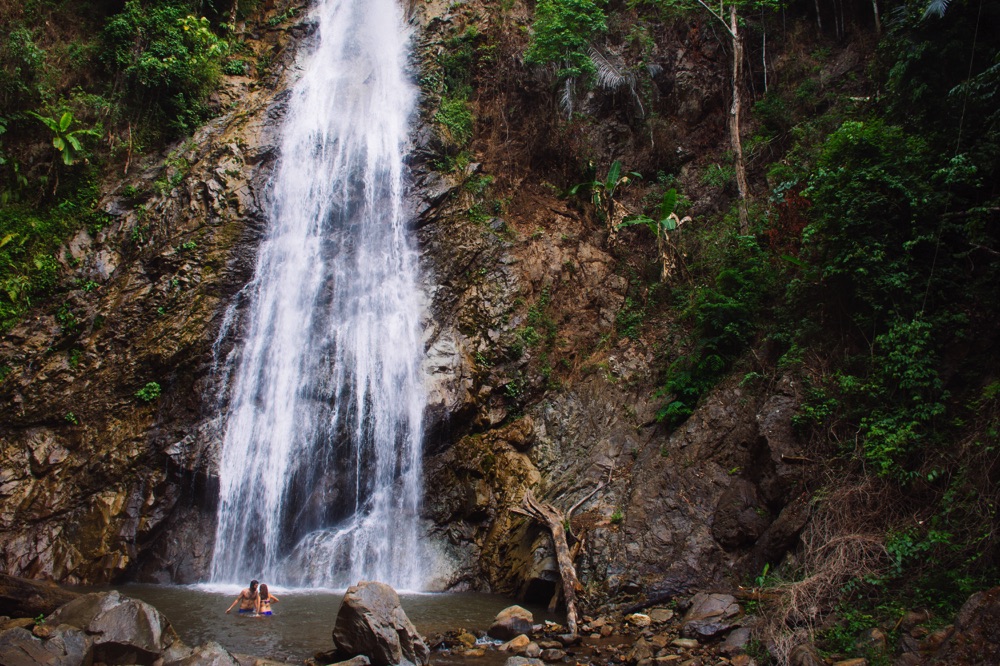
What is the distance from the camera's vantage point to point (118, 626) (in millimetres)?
6434

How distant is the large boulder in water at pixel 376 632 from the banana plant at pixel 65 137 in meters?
14.2

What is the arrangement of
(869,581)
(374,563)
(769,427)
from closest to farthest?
(869,581) < (769,427) < (374,563)

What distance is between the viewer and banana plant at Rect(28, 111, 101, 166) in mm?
14781

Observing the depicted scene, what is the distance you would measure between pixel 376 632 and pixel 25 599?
428 centimetres

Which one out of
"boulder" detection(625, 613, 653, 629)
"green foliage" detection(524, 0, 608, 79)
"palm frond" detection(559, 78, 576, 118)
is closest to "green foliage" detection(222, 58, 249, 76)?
"green foliage" detection(524, 0, 608, 79)

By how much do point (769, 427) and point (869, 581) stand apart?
2919 millimetres

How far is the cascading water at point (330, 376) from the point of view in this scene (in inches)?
450

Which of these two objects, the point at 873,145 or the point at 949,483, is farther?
the point at 873,145

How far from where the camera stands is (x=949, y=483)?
20.7 ft

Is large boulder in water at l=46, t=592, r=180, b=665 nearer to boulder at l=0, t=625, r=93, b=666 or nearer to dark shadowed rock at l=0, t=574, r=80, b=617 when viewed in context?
boulder at l=0, t=625, r=93, b=666

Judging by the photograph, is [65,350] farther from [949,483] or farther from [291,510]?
[949,483]

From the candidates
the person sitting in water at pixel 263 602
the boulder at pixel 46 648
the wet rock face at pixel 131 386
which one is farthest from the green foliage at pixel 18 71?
the boulder at pixel 46 648

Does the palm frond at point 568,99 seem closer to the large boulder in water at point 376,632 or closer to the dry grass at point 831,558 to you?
the dry grass at point 831,558

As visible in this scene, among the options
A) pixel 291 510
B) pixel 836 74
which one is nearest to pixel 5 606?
pixel 291 510
